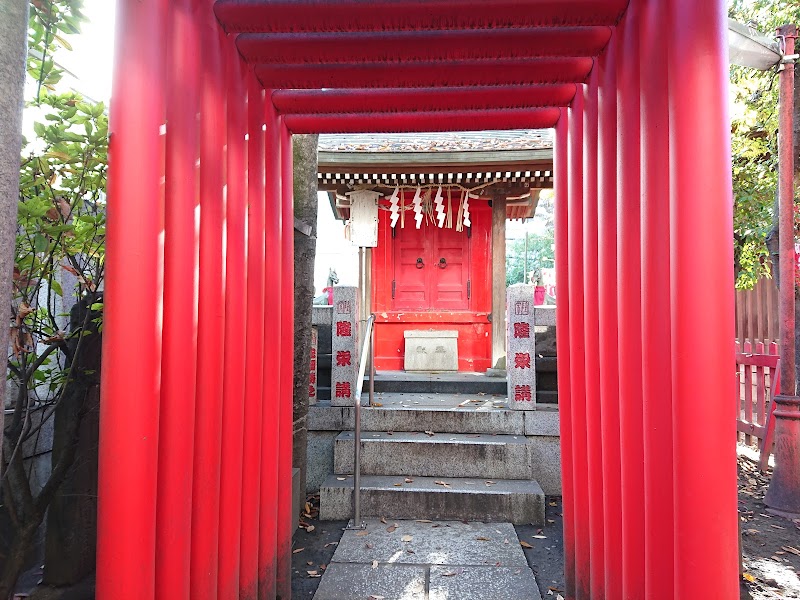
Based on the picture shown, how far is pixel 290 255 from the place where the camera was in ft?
10.8

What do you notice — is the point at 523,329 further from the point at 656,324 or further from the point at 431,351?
the point at 656,324

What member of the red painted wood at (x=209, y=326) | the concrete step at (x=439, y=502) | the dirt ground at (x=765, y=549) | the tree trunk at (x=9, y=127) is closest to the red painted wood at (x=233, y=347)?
the red painted wood at (x=209, y=326)

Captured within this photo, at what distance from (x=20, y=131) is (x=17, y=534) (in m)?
1.86

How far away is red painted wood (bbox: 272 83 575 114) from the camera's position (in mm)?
3014

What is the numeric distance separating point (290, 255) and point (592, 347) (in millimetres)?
1874

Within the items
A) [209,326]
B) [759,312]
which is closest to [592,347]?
[209,326]

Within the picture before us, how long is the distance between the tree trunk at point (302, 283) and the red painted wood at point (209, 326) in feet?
7.83

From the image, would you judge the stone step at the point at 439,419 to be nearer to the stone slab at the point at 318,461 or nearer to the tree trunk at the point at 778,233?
the stone slab at the point at 318,461

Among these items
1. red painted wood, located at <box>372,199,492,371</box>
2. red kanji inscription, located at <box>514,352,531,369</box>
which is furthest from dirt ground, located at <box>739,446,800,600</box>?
red painted wood, located at <box>372,199,492,371</box>

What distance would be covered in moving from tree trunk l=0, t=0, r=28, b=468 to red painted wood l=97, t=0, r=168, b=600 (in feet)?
1.28

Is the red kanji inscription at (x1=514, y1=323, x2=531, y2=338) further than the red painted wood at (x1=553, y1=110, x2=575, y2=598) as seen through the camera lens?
Yes

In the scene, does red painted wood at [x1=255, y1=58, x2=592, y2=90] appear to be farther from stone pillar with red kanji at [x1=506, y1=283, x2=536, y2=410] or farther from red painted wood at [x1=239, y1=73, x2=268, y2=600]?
stone pillar with red kanji at [x1=506, y1=283, x2=536, y2=410]

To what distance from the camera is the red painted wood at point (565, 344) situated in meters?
3.17

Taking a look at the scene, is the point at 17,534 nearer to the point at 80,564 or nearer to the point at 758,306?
the point at 80,564
